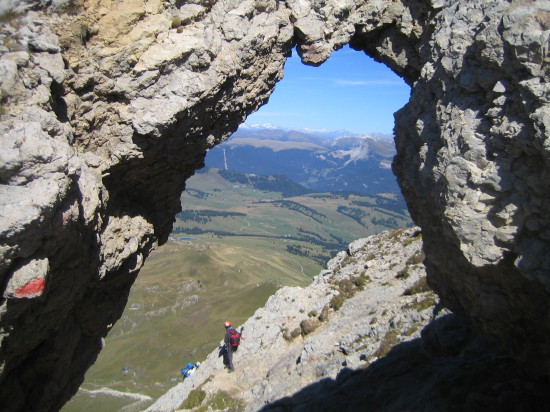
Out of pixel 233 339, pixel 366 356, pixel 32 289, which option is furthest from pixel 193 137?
pixel 233 339

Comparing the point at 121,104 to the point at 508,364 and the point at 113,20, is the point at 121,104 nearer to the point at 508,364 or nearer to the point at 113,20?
the point at 113,20

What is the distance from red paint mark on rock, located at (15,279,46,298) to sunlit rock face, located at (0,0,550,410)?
5.3 inches

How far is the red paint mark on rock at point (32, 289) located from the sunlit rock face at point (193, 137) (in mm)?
134

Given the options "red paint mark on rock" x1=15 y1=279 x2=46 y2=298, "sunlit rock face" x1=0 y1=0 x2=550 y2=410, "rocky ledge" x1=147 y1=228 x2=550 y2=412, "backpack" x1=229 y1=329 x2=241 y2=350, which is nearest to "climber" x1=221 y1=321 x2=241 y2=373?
"backpack" x1=229 y1=329 x2=241 y2=350

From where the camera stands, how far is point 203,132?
1916cm

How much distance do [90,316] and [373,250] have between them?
3379 cm

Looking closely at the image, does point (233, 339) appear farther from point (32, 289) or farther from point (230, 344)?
point (32, 289)

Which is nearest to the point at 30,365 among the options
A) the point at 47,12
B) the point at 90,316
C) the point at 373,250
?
the point at 90,316

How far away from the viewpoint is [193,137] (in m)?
18.8

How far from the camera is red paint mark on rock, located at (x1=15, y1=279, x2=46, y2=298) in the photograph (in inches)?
492

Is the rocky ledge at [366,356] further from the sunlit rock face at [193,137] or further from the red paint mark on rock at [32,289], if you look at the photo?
the red paint mark on rock at [32,289]

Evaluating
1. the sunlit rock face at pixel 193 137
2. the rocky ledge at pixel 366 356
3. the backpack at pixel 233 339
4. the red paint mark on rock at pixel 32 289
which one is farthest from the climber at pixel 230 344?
the red paint mark on rock at pixel 32 289

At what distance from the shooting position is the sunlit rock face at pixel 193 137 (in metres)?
11.5

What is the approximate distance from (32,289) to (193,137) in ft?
30.0
